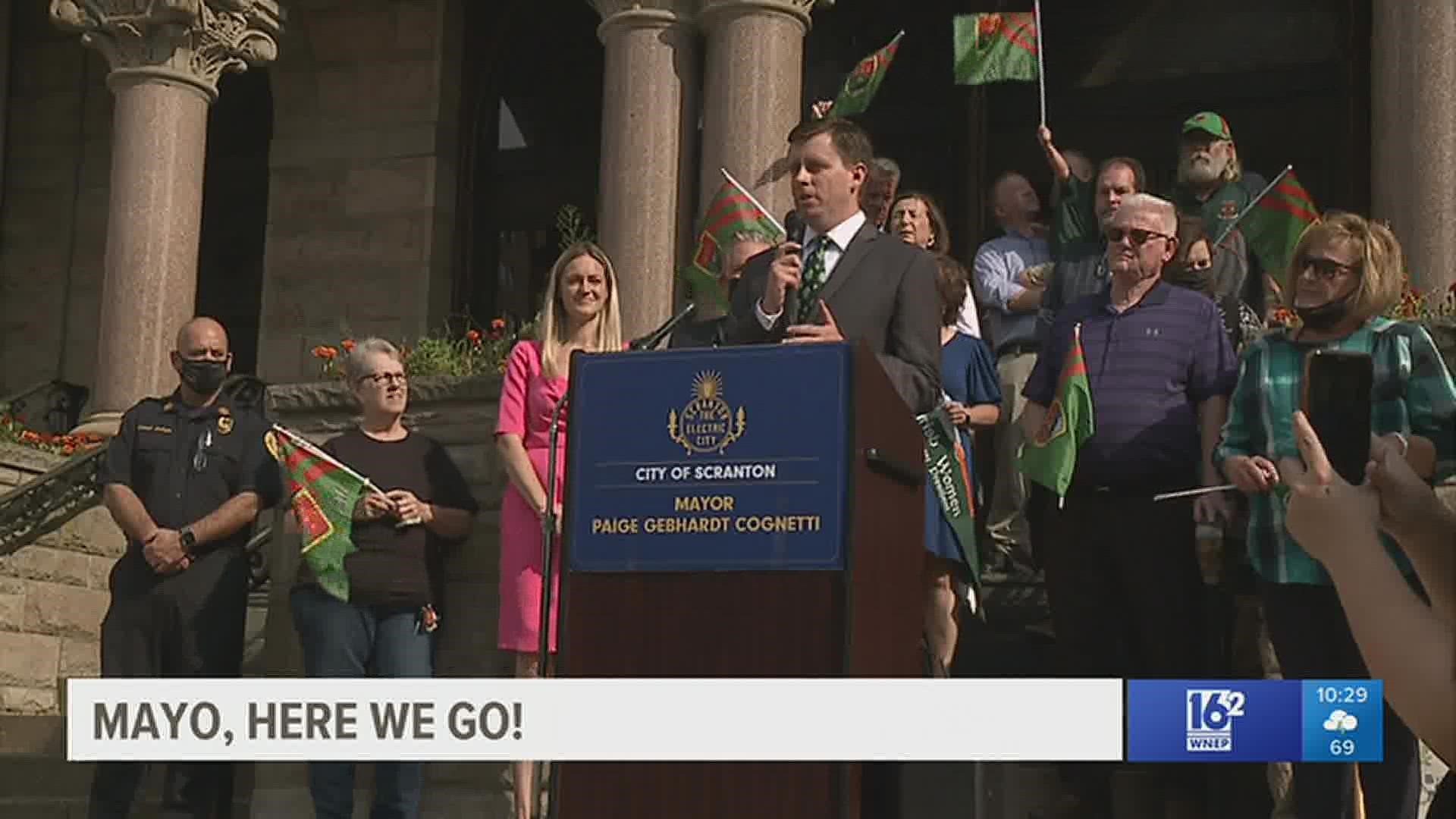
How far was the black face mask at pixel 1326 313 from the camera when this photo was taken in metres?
6.14

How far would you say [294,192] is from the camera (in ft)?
57.7

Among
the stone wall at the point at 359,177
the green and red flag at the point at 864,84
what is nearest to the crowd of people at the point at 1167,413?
the green and red flag at the point at 864,84

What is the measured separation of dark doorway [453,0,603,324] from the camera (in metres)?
17.3

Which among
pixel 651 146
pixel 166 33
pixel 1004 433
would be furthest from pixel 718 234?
pixel 166 33

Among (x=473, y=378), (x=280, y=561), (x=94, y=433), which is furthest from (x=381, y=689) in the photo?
(x=94, y=433)

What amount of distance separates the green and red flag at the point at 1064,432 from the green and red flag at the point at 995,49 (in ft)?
12.9

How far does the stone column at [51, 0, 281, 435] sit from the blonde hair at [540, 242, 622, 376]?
6864mm

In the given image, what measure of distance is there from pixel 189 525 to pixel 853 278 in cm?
379

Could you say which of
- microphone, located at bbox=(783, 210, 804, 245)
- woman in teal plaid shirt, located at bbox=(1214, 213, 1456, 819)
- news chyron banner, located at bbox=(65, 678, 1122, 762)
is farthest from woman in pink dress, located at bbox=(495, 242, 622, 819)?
woman in teal plaid shirt, located at bbox=(1214, 213, 1456, 819)

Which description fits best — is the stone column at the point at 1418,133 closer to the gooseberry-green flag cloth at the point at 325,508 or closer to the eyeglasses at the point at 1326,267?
the eyeglasses at the point at 1326,267

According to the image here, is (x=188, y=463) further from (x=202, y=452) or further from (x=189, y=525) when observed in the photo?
(x=189, y=525)

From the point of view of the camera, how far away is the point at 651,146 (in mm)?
12664

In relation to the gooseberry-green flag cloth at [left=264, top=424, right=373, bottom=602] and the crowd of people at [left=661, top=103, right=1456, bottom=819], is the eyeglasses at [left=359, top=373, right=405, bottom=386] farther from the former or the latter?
the crowd of people at [left=661, top=103, right=1456, bottom=819]

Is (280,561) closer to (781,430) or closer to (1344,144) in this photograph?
(781,430)
